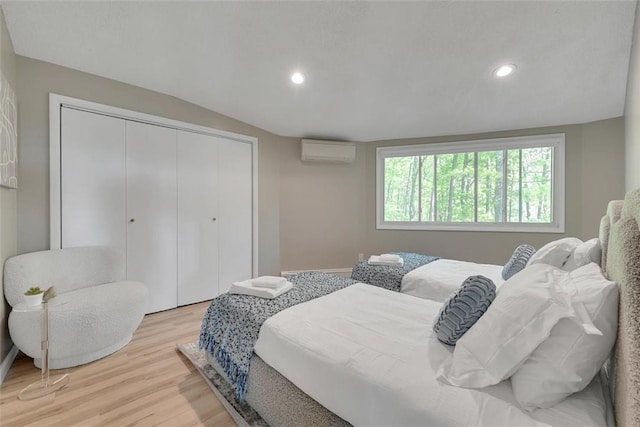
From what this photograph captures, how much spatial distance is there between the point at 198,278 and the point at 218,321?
1.59 m

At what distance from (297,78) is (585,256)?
2.50 m

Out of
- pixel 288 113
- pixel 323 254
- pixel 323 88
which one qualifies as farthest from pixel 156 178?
pixel 323 254

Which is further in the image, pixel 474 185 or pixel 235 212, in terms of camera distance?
pixel 474 185

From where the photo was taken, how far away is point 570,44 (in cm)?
205

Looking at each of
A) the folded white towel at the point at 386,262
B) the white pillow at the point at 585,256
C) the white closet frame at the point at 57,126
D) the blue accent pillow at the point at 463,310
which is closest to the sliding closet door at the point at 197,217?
the white closet frame at the point at 57,126

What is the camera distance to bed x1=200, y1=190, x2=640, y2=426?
2.51ft

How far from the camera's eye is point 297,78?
2615mm

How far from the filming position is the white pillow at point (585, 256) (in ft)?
4.50

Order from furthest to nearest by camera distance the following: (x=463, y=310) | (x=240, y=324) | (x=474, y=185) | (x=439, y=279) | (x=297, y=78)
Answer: (x=474, y=185) < (x=297, y=78) < (x=439, y=279) < (x=240, y=324) < (x=463, y=310)

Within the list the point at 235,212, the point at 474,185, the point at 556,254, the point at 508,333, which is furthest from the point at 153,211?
the point at 474,185

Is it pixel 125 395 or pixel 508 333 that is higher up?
pixel 508 333

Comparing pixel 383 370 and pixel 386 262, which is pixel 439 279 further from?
pixel 383 370

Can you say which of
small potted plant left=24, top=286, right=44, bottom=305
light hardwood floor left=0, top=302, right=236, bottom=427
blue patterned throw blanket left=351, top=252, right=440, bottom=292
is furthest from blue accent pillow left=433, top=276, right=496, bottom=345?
small potted plant left=24, top=286, right=44, bottom=305

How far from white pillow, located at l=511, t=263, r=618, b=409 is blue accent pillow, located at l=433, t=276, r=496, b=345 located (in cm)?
27
